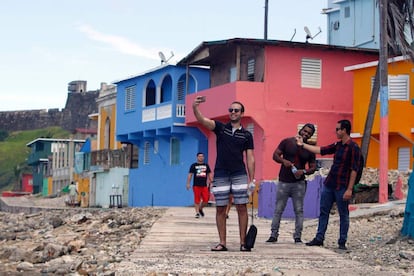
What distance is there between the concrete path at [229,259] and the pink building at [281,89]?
55.8ft

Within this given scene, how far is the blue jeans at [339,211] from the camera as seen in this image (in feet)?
36.6

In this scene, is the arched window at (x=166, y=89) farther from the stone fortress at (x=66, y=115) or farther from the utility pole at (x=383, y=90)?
the stone fortress at (x=66, y=115)

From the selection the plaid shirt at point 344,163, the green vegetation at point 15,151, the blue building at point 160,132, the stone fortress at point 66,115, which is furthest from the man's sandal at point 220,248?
the green vegetation at point 15,151

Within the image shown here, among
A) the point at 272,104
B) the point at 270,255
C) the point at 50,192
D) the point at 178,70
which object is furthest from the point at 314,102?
the point at 50,192

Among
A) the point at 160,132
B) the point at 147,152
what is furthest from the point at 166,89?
the point at 147,152

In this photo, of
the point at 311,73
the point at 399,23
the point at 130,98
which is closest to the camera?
the point at 399,23

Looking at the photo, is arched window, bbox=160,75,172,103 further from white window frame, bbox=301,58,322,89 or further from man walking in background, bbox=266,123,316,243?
man walking in background, bbox=266,123,316,243

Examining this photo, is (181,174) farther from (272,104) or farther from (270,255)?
(270,255)

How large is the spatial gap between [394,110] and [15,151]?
74620 millimetres

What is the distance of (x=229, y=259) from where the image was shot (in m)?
9.78

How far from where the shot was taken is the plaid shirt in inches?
437

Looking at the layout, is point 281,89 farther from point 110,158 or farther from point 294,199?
point 294,199

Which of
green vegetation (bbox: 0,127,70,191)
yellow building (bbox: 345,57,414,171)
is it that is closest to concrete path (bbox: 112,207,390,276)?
yellow building (bbox: 345,57,414,171)

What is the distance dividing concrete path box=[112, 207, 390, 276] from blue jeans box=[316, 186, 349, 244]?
0.36 metres
